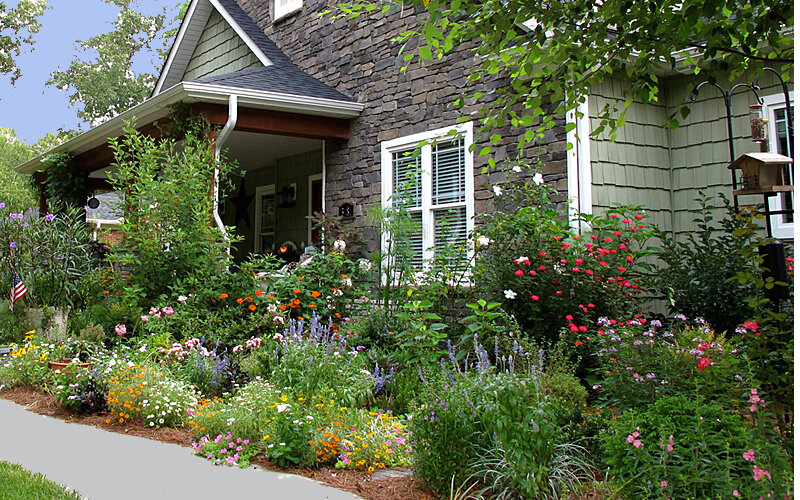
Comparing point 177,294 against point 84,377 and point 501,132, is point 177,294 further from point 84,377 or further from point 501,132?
point 501,132

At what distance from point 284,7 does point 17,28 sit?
59.3ft

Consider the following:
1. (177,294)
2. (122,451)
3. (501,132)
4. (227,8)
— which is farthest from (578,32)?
(227,8)

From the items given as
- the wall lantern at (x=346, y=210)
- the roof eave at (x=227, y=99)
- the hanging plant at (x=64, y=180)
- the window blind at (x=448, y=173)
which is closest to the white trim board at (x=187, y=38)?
the hanging plant at (x=64, y=180)

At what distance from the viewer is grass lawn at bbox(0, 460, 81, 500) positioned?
325 cm

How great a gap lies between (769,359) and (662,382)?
51 centimetres

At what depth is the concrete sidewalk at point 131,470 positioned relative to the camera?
3.37 metres

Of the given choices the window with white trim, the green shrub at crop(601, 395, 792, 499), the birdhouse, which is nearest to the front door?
the window with white trim

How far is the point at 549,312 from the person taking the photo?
19.2 ft

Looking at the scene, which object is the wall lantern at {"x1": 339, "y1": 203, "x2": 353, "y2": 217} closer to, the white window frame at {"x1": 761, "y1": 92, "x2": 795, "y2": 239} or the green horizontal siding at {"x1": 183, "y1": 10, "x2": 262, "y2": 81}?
the green horizontal siding at {"x1": 183, "y1": 10, "x2": 262, "y2": 81}

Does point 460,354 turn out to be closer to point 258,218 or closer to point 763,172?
point 763,172

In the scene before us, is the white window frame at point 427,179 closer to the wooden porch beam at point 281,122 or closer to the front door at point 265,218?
the wooden porch beam at point 281,122

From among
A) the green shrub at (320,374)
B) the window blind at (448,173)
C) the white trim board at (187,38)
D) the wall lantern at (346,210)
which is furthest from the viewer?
the white trim board at (187,38)

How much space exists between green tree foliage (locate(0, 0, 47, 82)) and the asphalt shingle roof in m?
16.7

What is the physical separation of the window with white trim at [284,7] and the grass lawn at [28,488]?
8606 millimetres
